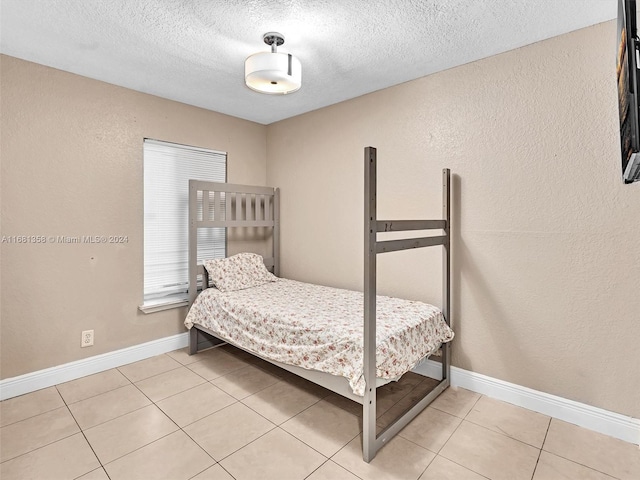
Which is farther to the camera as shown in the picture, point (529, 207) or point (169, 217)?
point (169, 217)

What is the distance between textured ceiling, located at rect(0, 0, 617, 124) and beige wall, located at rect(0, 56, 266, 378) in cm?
25

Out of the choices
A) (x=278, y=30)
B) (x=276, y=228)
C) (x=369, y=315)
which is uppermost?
(x=278, y=30)

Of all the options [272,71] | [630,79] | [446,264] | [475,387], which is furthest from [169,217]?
[630,79]

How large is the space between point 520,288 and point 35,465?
2.95m

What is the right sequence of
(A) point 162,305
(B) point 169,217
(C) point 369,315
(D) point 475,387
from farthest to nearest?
(B) point 169,217 < (A) point 162,305 < (D) point 475,387 < (C) point 369,315

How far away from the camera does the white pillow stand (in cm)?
312

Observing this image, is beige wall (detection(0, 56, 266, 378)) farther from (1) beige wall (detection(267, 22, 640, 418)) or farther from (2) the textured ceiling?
(1) beige wall (detection(267, 22, 640, 418))

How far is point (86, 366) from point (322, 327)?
2.05 metres

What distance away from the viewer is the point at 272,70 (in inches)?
77.6

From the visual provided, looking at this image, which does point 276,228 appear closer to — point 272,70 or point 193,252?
point 193,252

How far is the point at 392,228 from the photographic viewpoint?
1.90m

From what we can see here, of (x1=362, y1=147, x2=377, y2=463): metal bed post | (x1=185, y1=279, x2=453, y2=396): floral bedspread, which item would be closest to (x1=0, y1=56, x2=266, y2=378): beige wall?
(x1=185, y1=279, x2=453, y2=396): floral bedspread

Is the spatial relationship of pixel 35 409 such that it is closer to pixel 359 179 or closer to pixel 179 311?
pixel 179 311

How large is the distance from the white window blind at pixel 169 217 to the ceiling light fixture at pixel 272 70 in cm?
148
